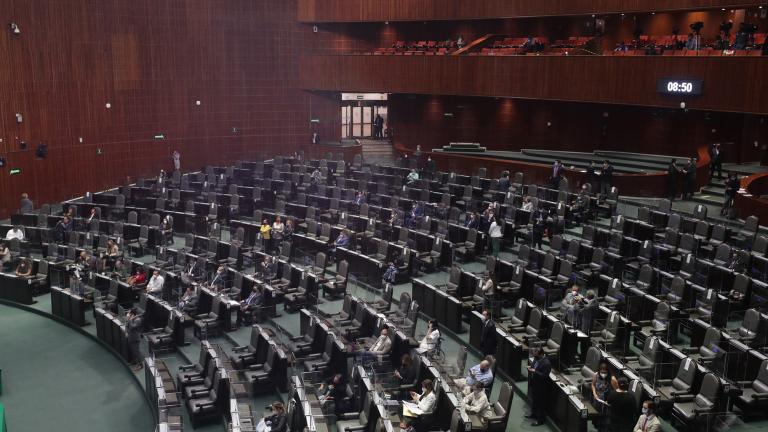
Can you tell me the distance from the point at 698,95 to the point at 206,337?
14.5 meters

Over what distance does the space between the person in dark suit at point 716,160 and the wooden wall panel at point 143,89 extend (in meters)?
16.1

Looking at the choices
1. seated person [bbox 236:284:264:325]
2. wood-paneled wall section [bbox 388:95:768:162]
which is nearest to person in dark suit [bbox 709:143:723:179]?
wood-paneled wall section [bbox 388:95:768:162]

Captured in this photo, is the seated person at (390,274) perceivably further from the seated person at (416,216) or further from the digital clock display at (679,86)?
the digital clock display at (679,86)

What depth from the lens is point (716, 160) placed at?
2244 centimetres

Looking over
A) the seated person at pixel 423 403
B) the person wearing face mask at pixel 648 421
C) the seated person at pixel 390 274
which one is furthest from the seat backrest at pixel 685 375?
the seated person at pixel 390 274

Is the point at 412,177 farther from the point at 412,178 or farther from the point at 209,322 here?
the point at 209,322

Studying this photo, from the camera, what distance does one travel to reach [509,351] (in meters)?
12.3

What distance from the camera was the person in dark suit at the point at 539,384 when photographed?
36.0ft

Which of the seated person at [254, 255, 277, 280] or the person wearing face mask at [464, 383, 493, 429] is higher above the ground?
the seated person at [254, 255, 277, 280]

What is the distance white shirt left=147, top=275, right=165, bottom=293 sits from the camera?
54.3ft

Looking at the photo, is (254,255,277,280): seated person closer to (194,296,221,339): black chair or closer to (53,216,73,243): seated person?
(194,296,221,339): black chair

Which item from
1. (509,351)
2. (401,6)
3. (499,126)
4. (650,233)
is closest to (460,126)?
(499,126)

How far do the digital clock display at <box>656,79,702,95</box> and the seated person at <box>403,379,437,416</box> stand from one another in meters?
14.5

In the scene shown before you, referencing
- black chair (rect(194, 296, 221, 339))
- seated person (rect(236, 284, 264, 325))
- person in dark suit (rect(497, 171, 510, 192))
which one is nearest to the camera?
black chair (rect(194, 296, 221, 339))
